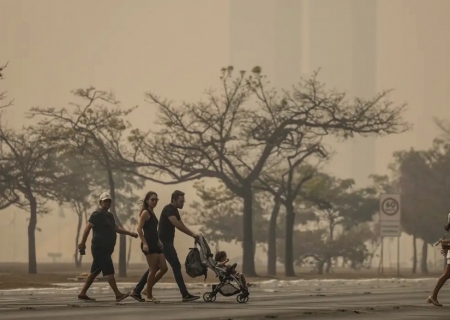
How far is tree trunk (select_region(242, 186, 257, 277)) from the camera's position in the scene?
200ft

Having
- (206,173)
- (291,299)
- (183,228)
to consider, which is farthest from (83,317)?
(206,173)

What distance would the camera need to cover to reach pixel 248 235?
62219 mm

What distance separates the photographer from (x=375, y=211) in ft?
339

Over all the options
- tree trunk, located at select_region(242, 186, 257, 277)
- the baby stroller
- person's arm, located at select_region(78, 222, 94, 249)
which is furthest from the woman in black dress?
tree trunk, located at select_region(242, 186, 257, 277)

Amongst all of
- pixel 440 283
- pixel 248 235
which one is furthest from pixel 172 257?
pixel 248 235

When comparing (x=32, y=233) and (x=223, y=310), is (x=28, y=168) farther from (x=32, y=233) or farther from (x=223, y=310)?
(x=223, y=310)

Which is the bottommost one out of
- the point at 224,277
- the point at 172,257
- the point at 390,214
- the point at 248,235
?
the point at 224,277

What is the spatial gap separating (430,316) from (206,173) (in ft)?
135

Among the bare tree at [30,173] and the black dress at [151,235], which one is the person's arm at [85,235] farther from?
the bare tree at [30,173]

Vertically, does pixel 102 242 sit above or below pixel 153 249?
above

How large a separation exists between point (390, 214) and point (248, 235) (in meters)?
9.73

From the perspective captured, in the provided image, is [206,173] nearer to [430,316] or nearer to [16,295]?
[16,295]

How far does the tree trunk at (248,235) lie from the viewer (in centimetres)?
6081

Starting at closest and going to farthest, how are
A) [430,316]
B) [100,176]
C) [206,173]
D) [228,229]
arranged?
[430,316] < [206,173] < [228,229] < [100,176]
